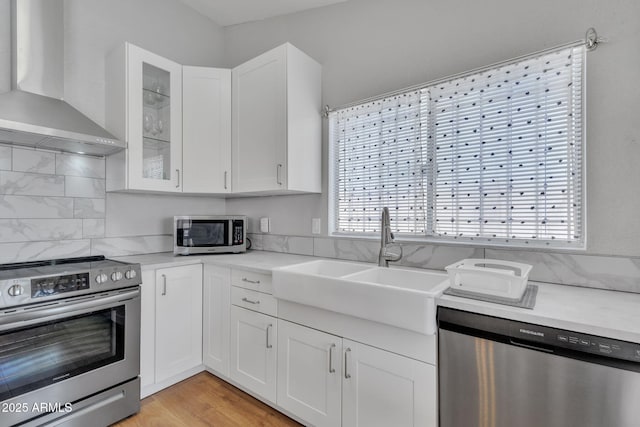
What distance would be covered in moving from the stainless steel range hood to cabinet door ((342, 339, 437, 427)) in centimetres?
191

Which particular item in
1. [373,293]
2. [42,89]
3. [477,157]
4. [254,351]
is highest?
[42,89]

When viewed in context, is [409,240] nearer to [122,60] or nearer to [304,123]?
[304,123]

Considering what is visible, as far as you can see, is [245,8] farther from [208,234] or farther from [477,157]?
[477,157]

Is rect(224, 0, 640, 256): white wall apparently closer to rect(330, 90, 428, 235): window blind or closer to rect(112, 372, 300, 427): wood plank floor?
rect(330, 90, 428, 235): window blind

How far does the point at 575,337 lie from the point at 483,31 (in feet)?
5.19

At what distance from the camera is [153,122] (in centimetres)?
221

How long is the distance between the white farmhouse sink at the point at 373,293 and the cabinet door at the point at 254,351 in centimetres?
30

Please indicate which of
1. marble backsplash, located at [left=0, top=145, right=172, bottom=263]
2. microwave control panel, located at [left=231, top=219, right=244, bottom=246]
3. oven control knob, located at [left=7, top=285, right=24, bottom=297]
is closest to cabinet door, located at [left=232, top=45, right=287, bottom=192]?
microwave control panel, located at [left=231, top=219, right=244, bottom=246]

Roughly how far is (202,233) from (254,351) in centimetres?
102

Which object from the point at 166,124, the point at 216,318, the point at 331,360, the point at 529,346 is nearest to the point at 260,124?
the point at 166,124

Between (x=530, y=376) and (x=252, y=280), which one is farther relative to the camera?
(x=252, y=280)

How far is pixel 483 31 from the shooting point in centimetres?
166

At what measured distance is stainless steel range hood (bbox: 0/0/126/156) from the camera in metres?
1.62

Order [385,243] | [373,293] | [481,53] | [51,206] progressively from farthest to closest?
[51,206] < [385,243] < [481,53] < [373,293]
